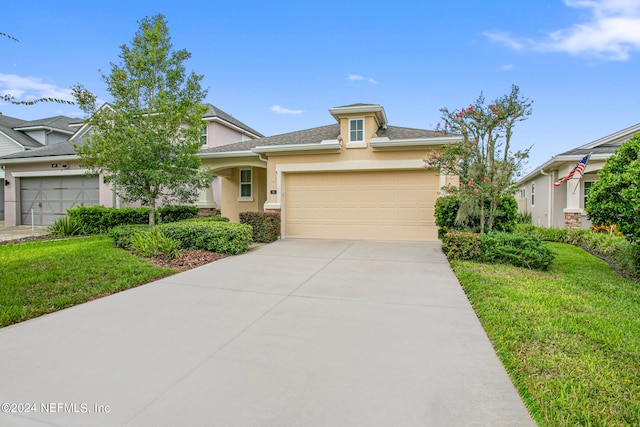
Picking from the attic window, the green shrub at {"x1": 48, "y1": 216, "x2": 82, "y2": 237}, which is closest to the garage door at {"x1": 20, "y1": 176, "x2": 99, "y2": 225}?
the green shrub at {"x1": 48, "y1": 216, "x2": 82, "y2": 237}

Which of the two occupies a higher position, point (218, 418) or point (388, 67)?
point (388, 67)

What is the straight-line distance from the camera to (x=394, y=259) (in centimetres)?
772

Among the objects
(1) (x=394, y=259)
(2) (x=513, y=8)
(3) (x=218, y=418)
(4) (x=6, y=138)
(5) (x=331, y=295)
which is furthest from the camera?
(4) (x=6, y=138)

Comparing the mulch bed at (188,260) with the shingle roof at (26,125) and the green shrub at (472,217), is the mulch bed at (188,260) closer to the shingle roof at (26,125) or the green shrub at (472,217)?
the green shrub at (472,217)

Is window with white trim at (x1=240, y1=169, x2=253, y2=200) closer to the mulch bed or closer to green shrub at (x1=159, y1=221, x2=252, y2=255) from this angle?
green shrub at (x1=159, y1=221, x2=252, y2=255)

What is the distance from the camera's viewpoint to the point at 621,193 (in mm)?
6043

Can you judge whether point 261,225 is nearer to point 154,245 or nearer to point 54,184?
point 154,245

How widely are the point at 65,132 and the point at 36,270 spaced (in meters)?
18.6

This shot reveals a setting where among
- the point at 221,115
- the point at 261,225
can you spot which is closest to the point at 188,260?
the point at 261,225

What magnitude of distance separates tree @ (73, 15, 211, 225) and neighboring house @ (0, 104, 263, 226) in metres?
4.26

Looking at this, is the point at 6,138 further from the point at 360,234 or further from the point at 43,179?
the point at 360,234

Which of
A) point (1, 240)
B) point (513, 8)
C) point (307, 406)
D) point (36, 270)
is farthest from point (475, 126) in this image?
point (1, 240)

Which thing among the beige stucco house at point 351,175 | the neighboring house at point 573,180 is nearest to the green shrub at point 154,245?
the beige stucco house at point 351,175

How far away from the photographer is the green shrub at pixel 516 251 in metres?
6.82
